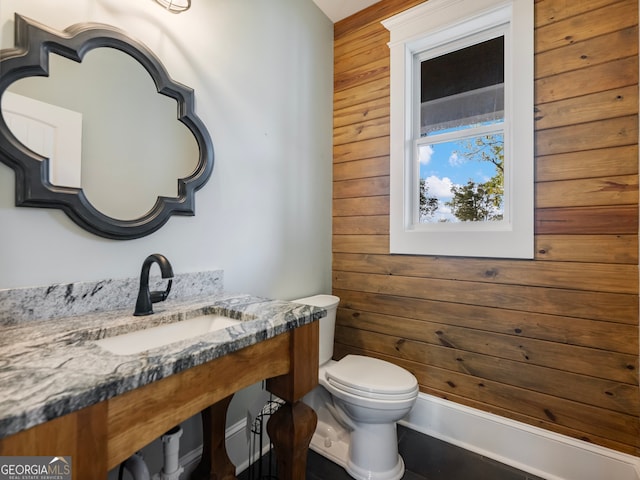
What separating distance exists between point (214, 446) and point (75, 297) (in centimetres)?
79

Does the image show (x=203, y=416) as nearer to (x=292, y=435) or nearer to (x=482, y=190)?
(x=292, y=435)

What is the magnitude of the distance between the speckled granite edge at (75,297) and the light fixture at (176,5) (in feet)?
3.54

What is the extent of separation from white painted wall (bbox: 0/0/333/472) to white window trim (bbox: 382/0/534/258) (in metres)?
0.51

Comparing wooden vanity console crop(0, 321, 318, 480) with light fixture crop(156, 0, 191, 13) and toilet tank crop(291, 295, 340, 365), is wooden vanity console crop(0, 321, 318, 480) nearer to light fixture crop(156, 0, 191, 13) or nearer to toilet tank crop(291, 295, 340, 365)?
toilet tank crop(291, 295, 340, 365)

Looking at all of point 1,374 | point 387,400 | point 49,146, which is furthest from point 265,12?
point 387,400

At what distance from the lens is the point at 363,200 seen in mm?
2096

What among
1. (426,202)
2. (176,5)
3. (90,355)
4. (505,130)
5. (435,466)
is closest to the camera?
(90,355)

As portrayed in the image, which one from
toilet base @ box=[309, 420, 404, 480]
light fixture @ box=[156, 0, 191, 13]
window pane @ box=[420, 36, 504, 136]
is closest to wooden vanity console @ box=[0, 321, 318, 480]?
toilet base @ box=[309, 420, 404, 480]

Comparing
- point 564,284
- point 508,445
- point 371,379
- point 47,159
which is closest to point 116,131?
point 47,159

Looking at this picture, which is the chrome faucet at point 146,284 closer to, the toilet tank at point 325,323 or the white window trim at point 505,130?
the toilet tank at point 325,323

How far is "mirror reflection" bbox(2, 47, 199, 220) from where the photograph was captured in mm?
1009

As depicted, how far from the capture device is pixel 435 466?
1577 millimetres

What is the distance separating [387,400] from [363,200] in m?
1.20

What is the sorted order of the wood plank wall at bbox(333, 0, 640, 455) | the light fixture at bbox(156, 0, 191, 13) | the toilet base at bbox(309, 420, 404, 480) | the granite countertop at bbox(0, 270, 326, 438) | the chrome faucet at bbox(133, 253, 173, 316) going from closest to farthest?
1. the granite countertop at bbox(0, 270, 326, 438)
2. the chrome faucet at bbox(133, 253, 173, 316)
3. the light fixture at bbox(156, 0, 191, 13)
4. the wood plank wall at bbox(333, 0, 640, 455)
5. the toilet base at bbox(309, 420, 404, 480)
